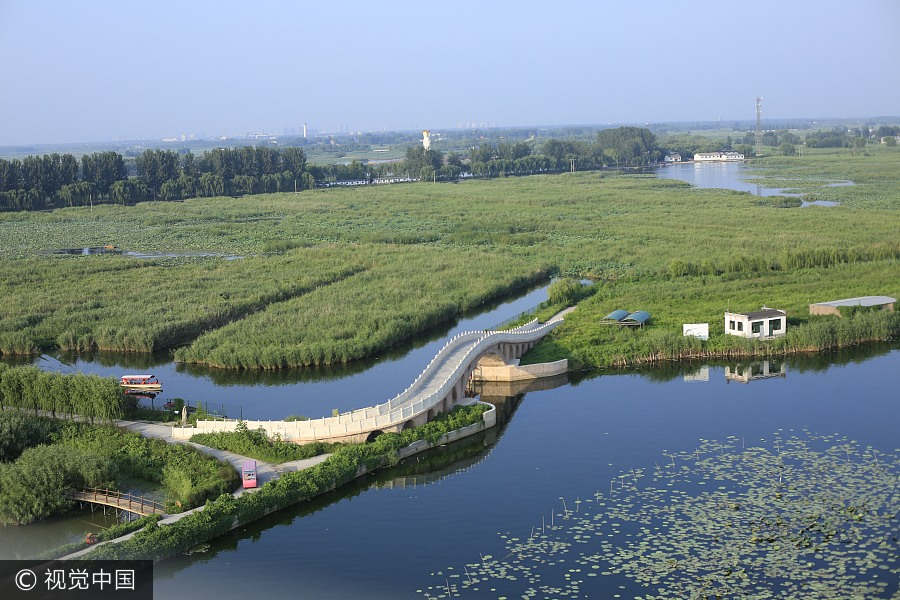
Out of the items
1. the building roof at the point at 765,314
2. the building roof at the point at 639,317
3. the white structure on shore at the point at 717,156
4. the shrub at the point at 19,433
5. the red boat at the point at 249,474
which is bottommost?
the red boat at the point at 249,474

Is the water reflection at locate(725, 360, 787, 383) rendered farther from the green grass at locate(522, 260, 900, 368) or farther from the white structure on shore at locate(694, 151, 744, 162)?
the white structure on shore at locate(694, 151, 744, 162)

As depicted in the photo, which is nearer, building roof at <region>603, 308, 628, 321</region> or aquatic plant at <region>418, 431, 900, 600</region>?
aquatic plant at <region>418, 431, 900, 600</region>

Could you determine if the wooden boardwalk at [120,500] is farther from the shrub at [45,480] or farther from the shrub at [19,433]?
the shrub at [19,433]

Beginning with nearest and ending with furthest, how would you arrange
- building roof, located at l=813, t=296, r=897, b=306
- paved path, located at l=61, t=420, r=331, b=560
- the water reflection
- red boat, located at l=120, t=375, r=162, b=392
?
paved path, located at l=61, t=420, r=331, b=560
red boat, located at l=120, t=375, r=162, b=392
the water reflection
building roof, located at l=813, t=296, r=897, b=306

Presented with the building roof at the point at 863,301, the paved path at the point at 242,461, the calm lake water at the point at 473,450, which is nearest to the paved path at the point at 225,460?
the paved path at the point at 242,461

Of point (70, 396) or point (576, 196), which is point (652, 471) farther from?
point (576, 196)

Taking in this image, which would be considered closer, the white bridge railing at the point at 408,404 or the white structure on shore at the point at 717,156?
the white bridge railing at the point at 408,404

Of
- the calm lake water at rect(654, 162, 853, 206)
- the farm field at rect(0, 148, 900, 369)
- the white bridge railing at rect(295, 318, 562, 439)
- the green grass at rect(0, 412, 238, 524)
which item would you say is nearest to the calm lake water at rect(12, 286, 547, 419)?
the farm field at rect(0, 148, 900, 369)
